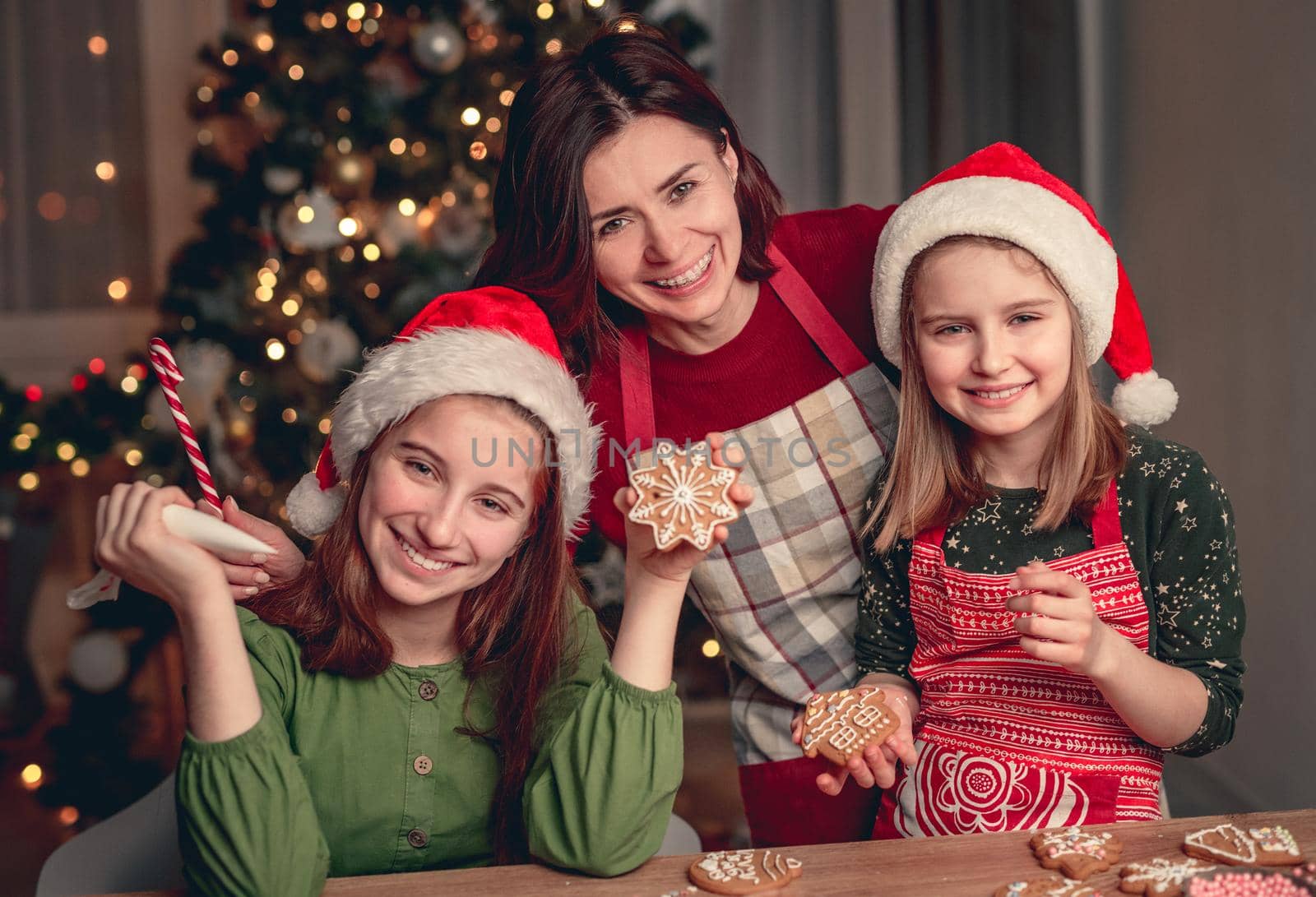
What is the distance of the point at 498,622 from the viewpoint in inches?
62.0

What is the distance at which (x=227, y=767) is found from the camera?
4.06 feet

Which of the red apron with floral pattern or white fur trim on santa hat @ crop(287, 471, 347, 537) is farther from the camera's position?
white fur trim on santa hat @ crop(287, 471, 347, 537)

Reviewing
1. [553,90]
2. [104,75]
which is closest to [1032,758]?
[553,90]

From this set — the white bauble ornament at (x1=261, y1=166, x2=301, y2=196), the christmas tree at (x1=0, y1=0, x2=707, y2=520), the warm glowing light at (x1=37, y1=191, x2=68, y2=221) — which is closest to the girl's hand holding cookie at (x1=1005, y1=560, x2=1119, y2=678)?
the christmas tree at (x1=0, y1=0, x2=707, y2=520)

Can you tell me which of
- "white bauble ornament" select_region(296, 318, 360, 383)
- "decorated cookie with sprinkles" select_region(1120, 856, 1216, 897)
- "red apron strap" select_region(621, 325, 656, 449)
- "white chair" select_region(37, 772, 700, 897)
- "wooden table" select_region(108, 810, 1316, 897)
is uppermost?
"white bauble ornament" select_region(296, 318, 360, 383)

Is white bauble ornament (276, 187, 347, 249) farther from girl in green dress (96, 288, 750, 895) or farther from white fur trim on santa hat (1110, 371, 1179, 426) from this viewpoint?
white fur trim on santa hat (1110, 371, 1179, 426)

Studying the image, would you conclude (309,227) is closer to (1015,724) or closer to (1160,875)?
(1015,724)

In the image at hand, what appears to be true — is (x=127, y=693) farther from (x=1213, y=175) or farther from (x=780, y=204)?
(x=1213, y=175)

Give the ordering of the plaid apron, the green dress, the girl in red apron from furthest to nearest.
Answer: the plaid apron, the girl in red apron, the green dress

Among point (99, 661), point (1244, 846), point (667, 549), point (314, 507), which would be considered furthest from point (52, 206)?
point (1244, 846)

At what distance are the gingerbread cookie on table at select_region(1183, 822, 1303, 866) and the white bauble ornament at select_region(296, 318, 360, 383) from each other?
9.06 feet

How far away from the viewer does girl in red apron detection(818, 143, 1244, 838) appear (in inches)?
58.7

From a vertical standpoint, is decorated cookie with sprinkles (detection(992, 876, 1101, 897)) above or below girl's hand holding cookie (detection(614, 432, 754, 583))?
below

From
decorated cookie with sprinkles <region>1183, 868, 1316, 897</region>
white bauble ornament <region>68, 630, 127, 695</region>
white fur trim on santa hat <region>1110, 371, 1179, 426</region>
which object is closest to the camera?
decorated cookie with sprinkles <region>1183, 868, 1316, 897</region>
